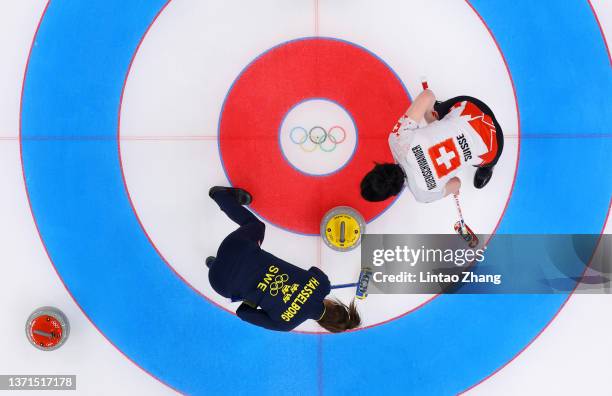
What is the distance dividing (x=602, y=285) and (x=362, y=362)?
7.00 ft

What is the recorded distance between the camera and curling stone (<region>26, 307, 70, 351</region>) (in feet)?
11.6

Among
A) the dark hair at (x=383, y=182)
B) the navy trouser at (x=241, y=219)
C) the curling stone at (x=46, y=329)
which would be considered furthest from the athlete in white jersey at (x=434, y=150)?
the curling stone at (x=46, y=329)

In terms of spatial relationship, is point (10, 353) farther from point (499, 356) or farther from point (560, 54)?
point (560, 54)

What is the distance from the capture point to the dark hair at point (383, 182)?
2.74m

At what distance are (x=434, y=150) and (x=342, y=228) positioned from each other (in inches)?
39.2

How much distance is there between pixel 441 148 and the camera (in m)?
2.86

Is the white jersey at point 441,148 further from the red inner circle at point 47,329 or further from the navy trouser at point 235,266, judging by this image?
the red inner circle at point 47,329

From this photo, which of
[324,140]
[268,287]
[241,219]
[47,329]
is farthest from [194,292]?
[324,140]

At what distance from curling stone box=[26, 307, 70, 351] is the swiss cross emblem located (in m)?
3.17

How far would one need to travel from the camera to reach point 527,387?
3.70 meters

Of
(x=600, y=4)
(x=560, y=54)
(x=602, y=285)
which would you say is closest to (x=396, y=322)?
(x=602, y=285)

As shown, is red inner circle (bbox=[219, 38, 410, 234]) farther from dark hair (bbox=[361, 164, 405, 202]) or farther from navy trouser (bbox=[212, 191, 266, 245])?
dark hair (bbox=[361, 164, 405, 202])

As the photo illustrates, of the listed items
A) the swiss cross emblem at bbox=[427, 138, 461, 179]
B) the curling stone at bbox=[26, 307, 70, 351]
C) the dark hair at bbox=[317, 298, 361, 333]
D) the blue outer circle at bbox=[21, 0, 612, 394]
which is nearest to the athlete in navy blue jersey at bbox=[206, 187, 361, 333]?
the dark hair at bbox=[317, 298, 361, 333]

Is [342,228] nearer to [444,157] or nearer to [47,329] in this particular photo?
[444,157]
